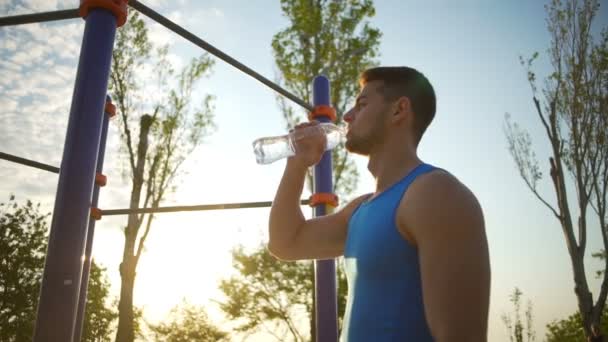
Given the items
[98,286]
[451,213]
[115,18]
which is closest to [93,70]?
[115,18]

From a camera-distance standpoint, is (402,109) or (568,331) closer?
(402,109)

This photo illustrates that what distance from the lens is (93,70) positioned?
5.68 feet

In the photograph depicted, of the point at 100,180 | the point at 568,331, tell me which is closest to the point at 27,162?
the point at 100,180

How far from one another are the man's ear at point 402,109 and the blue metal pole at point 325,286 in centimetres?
155

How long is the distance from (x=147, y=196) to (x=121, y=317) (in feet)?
12.7

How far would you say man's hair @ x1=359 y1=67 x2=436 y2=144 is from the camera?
1764mm

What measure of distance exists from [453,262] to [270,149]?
8.19 ft

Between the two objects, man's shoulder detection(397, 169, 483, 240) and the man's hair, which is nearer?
man's shoulder detection(397, 169, 483, 240)

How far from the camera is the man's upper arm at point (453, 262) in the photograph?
98 centimetres

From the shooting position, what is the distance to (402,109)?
5.68ft

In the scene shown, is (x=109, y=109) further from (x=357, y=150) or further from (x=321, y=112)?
(x=357, y=150)

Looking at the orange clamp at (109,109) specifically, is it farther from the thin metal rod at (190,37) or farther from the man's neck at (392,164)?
the man's neck at (392,164)

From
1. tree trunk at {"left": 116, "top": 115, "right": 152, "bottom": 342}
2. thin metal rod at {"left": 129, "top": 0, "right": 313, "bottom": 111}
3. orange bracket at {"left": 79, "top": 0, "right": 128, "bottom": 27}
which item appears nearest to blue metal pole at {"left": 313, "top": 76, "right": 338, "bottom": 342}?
thin metal rod at {"left": 129, "top": 0, "right": 313, "bottom": 111}

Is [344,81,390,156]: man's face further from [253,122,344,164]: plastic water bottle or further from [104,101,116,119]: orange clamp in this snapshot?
[104,101,116,119]: orange clamp
